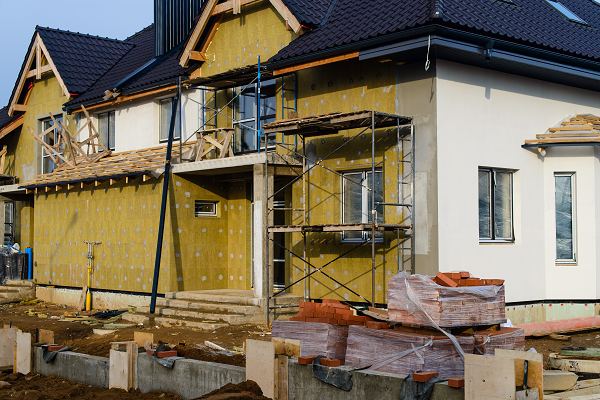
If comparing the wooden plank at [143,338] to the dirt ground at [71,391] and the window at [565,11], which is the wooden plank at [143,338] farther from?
the window at [565,11]

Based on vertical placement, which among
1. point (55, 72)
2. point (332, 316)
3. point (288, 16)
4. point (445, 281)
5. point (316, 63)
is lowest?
point (332, 316)

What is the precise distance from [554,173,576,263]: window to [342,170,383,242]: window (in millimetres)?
3913

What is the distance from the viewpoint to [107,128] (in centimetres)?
2100

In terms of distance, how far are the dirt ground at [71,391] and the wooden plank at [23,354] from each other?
0.41 feet

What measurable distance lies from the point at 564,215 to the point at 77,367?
32.7 ft

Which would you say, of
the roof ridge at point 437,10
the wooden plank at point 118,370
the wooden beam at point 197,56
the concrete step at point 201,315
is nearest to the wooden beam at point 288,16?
the wooden beam at point 197,56

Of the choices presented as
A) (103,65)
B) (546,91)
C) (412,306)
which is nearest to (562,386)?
(412,306)

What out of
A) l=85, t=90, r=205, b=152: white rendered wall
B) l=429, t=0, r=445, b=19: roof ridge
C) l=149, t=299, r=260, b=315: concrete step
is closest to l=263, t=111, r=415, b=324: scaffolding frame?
l=149, t=299, r=260, b=315: concrete step

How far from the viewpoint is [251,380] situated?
25.2ft

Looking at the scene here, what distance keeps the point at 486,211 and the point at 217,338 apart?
567cm

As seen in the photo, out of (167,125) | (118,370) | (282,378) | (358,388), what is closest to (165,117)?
(167,125)

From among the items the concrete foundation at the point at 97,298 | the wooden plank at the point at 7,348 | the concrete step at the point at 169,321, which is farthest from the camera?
the concrete foundation at the point at 97,298

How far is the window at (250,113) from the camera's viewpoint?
1594 cm

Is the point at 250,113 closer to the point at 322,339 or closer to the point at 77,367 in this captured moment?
the point at 77,367
